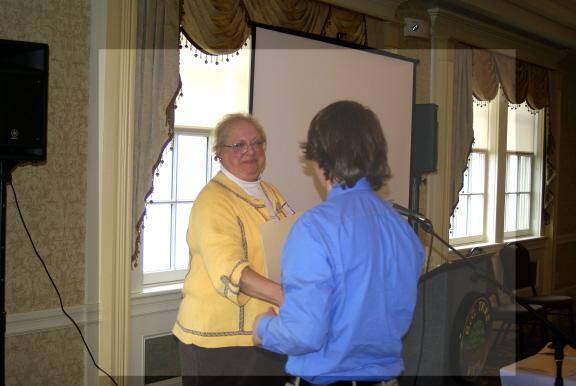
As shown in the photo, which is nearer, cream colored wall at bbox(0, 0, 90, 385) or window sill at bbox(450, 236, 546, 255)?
cream colored wall at bbox(0, 0, 90, 385)

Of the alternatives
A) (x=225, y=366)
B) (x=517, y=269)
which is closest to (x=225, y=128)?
(x=225, y=366)

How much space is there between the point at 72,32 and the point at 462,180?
3952mm

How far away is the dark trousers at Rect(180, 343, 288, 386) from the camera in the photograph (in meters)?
2.44

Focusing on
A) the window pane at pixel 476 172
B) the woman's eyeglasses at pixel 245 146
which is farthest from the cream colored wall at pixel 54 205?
the window pane at pixel 476 172

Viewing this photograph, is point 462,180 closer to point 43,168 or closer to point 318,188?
point 318,188

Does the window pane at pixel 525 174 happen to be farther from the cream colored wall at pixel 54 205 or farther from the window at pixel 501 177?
the cream colored wall at pixel 54 205

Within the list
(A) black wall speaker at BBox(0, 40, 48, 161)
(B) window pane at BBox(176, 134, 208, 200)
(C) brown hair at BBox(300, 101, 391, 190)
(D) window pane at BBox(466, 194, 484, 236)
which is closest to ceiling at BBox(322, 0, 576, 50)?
(B) window pane at BBox(176, 134, 208, 200)

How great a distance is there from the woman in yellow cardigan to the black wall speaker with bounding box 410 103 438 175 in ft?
3.35

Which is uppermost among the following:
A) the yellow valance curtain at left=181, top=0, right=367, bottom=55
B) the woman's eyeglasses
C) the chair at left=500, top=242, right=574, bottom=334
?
the yellow valance curtain at left=181, top=0, right=367, bottom=55

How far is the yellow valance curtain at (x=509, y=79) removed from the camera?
240 inches

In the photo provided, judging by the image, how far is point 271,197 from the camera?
2.58m

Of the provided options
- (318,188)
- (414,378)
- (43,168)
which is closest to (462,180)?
(318,188)

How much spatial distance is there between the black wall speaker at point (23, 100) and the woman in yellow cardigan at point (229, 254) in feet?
2.36

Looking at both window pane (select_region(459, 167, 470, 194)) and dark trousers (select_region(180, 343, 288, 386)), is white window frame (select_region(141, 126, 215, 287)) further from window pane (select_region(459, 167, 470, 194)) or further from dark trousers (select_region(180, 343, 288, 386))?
window pane (select_region(459, 167, 470, 194))
